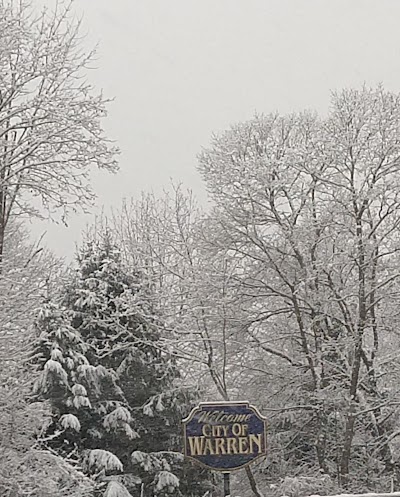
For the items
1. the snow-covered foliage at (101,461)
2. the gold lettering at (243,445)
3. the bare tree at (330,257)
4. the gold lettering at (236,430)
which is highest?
the bare tree at (330,257)

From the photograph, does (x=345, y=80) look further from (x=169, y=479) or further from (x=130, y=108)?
(x=169, y=479)

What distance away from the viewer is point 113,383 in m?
12.1

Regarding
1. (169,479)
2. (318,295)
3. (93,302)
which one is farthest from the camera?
(318,295)

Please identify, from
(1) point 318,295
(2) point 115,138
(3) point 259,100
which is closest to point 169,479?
(1) point 318,295

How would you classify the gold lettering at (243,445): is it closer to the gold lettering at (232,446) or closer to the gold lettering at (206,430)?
the gold lettering at (232,446)

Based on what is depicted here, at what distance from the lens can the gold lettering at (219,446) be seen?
7254 millimetres

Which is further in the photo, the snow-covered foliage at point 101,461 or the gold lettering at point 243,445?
the snow-covered foliage at point 101,461

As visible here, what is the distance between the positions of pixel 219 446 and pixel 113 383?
5.02m

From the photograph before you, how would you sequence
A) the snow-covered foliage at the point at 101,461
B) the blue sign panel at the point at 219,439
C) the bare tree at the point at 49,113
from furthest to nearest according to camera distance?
1. the snow-covered foliage at the point at 101,461
2. the bare tree at the point at 49,113
3. the blue sign panel at the point at 219,439

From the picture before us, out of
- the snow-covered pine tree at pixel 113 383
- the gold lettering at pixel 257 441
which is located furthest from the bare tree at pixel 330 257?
the gold lettering at pixel 257 441

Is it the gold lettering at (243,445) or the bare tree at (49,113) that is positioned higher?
the bare tree at (49,113)

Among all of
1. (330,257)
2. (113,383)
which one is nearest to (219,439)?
(113,383)

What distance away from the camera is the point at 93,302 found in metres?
12.6

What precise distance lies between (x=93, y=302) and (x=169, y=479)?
2.89 metres
